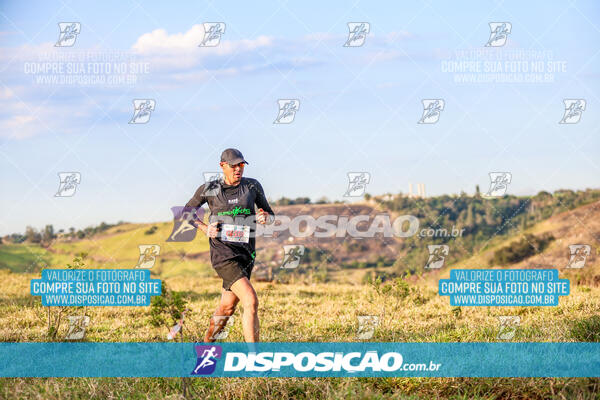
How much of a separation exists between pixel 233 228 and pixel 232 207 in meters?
0.28

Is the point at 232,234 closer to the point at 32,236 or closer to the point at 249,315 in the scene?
the point at 249,315

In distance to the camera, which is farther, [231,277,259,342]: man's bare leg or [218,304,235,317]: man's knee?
[218,304,235,317]: man's knee

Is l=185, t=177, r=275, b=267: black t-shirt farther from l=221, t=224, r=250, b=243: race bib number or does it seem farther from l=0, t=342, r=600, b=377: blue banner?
l=0, t=342, r=600, b=377: blue banner

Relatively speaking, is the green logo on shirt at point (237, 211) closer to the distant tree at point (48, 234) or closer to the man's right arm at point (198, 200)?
the man's right arm at point (198, 200)

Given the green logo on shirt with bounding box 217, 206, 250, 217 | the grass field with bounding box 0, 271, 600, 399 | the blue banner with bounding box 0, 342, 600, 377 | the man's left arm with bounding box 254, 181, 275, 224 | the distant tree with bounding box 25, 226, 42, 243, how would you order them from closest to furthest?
the grass field with bounding box 0, 271, 600, 399, the blue banner with bounding box 0, 342, 600, 377, the green logo on shirt with bounding box 217, 206, 250, 217, the man's left arm with bounding box 254, 181, 275, 224, the distant tree with bounding box 25, 226, 42, 243

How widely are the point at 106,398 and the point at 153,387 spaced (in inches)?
→ 20.1

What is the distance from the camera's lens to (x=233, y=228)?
7.07m

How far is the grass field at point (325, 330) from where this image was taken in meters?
6.28

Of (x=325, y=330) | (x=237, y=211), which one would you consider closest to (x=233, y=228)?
(x=237, y=211)

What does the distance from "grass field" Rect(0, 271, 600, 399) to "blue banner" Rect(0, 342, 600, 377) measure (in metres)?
0.13

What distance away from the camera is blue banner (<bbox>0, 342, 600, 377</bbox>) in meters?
6.61

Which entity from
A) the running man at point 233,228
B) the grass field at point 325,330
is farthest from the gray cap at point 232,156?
the grass field at point 325,330

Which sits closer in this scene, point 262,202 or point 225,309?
point 225,309

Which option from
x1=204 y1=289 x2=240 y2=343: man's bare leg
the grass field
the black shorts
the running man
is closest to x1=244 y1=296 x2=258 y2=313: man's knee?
the running man
